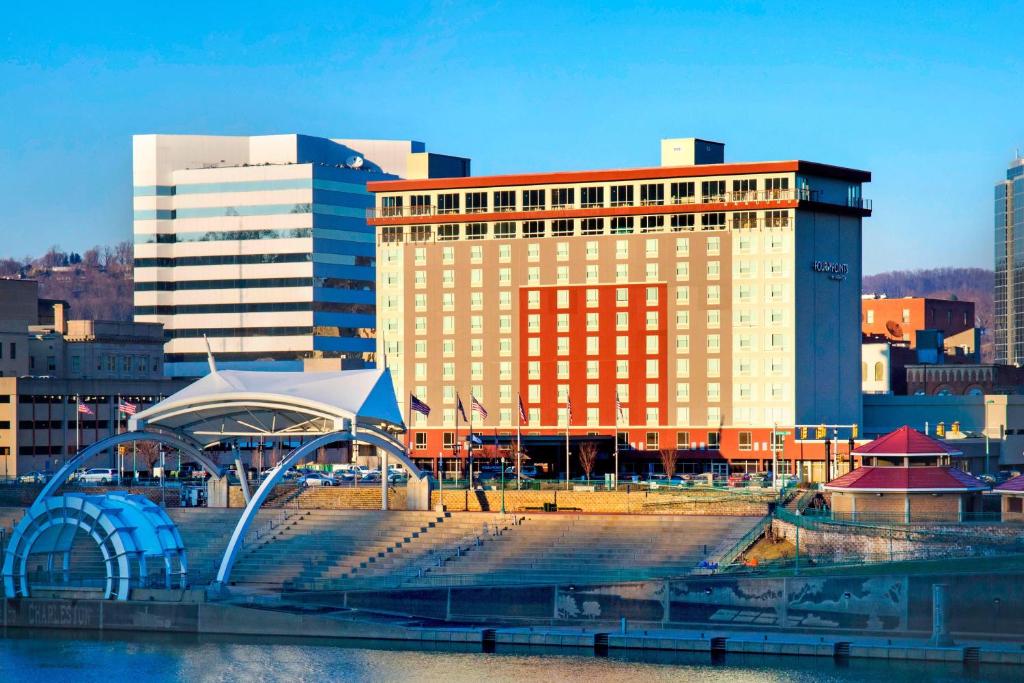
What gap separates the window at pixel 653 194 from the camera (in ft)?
497

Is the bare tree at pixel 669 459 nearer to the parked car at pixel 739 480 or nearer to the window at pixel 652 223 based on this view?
the parked car at pixel 739 480

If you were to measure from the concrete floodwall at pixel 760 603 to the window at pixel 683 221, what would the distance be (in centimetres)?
6873

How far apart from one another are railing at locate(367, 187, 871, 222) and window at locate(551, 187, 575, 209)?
0.27 feet

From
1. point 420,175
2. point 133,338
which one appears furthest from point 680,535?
point 133,338

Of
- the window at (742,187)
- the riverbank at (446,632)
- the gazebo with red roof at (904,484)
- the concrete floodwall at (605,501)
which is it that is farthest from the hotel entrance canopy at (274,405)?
the window at (742,187)

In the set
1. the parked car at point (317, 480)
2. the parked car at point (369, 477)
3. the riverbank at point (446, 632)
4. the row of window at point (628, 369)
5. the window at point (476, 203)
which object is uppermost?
the window at point (476, 203)

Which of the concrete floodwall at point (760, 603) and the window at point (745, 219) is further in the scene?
the window at point (745, 219)

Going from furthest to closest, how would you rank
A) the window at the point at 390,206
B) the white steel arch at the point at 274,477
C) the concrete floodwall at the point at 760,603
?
the window at the point at 390,206, the white steel arch at the point at 274,477, the concrete floodwall at the point at 760,603

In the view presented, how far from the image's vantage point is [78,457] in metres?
103

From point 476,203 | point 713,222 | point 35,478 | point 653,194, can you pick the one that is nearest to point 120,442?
point 35,478

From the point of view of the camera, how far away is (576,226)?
506 feet

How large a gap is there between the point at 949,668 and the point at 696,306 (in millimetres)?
76423

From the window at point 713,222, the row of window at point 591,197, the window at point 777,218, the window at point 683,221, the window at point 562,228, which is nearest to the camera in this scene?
the window at point 777,218

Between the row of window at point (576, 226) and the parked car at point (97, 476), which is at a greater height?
the row of window at point (576, 226)
